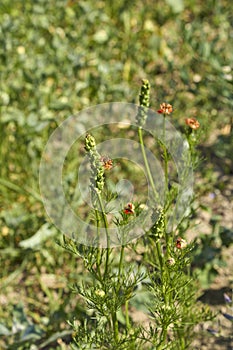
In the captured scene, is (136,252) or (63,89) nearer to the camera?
(136,252)

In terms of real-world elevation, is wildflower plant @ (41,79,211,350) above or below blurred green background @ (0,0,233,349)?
below

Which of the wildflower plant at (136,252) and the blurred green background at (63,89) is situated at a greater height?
the blurred green background at (63,89)

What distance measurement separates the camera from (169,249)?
4.98 feet

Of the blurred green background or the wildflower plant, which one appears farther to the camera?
the blurred green background

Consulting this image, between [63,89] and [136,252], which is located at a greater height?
[63,89]

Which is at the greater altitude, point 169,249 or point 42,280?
point 42,280

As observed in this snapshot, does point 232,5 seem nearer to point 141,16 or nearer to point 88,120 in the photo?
point 141,16

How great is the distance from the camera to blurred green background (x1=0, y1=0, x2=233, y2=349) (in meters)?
2.29

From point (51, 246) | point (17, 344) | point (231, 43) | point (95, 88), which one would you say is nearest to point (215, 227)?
point (51, 246)

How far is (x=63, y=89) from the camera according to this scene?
2.85 meters

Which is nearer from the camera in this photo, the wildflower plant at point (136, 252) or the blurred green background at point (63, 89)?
the wildflower plant at point (136, 252)

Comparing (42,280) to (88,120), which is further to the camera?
(88,120)

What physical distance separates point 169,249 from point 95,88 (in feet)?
5.01

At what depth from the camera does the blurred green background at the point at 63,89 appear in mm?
2291
